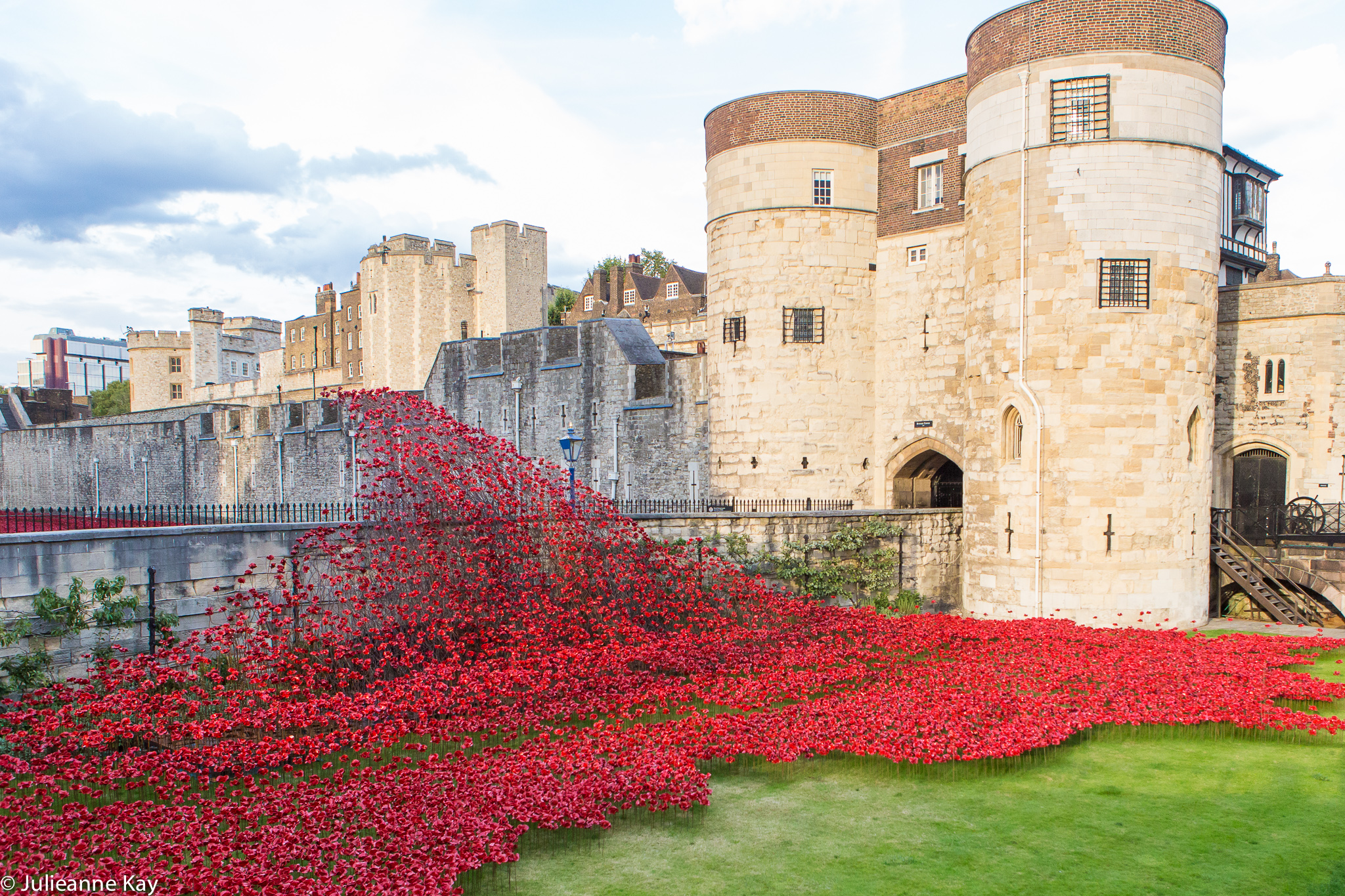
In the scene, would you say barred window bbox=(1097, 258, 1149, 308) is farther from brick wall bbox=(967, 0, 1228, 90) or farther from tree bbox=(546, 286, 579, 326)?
tree bbox=(546, 286, 579, 326)

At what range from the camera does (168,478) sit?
139 ft

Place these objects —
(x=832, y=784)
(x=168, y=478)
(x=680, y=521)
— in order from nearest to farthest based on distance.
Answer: (x=832, y=784), (x=680, y=521), (x=168, y=478)

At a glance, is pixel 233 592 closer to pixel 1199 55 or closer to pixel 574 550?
pixel 574 550

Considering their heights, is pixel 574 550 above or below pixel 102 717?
above

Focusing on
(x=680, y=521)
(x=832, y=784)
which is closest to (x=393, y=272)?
(x=680, y=521)

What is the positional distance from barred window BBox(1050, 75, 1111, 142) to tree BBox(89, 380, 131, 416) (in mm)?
92057

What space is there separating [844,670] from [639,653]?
2.86m

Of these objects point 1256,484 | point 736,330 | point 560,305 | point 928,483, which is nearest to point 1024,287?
point 928,483

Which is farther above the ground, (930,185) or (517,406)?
(930,185)

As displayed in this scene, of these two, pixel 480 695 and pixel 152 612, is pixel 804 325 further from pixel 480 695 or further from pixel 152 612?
pixel 152 612

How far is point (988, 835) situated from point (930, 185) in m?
17.9

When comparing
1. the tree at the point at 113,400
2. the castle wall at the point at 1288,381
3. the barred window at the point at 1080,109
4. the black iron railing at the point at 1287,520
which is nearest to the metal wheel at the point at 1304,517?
the black iron railing at the point at 1287,520

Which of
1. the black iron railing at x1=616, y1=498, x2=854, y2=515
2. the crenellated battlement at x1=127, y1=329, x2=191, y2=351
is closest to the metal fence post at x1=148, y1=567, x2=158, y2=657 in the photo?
the black iron railing at x1=616, y1=498, x2=854, y2=515

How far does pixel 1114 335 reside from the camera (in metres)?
18.0
